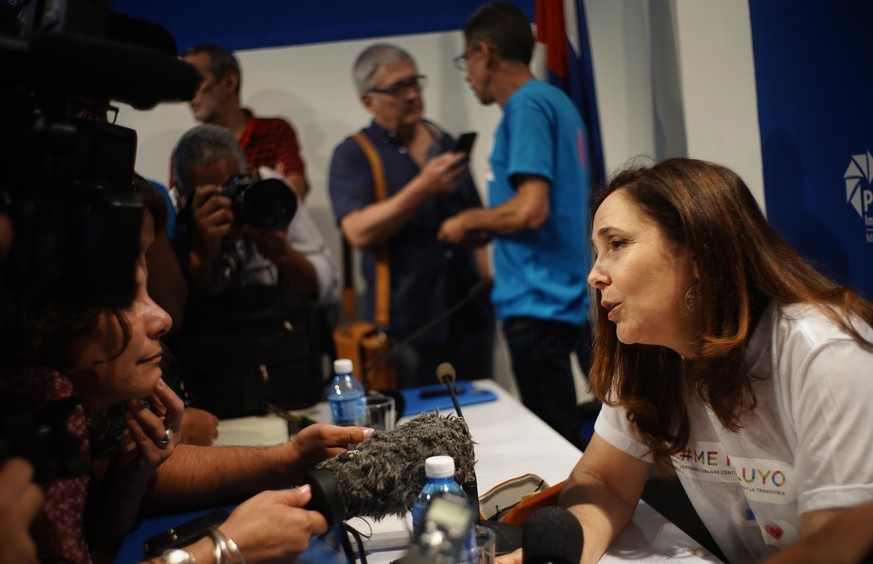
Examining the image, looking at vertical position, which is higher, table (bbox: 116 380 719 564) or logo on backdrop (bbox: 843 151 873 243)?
logo on backdrop (bbox: 843 151 873 243)

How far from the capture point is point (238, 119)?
10.8 ft

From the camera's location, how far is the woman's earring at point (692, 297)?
1.31 metres

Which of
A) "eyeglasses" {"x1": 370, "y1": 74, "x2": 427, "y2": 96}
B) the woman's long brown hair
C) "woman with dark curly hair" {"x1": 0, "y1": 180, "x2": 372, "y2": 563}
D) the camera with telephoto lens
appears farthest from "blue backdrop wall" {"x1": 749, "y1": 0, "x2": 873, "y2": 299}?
"eyeglasses" {"x1": 370, "y1": 74, "x2": 427, "y2": 96}

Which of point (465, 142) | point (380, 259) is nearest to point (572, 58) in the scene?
point (465, 142)

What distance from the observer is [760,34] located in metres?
2.03

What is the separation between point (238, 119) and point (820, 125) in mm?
2292

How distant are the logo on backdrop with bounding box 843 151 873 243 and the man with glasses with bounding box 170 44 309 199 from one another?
2.12 meters

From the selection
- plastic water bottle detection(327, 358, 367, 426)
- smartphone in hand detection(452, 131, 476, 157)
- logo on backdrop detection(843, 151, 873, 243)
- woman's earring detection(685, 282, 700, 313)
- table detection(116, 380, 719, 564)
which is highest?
smartphone in hand detection(452, 131, 476, 157)

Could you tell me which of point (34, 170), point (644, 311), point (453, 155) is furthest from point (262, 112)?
point (34, 170)

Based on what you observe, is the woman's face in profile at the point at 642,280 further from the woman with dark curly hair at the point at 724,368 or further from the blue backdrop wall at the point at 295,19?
the blue backdrop wall at the point at 295,19

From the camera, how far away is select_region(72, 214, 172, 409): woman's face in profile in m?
1.18

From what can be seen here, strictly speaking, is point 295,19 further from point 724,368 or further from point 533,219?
point 724,368

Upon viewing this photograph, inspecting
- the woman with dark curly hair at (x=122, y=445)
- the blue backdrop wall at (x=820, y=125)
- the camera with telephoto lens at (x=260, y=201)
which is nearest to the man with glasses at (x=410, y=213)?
the camera with telephoto lens at (x=260, y=201)

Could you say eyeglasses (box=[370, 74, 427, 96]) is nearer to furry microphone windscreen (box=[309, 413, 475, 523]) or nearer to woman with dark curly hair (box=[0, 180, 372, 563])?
woman with dark curly hair (box=[0, 180, 372, 563])
